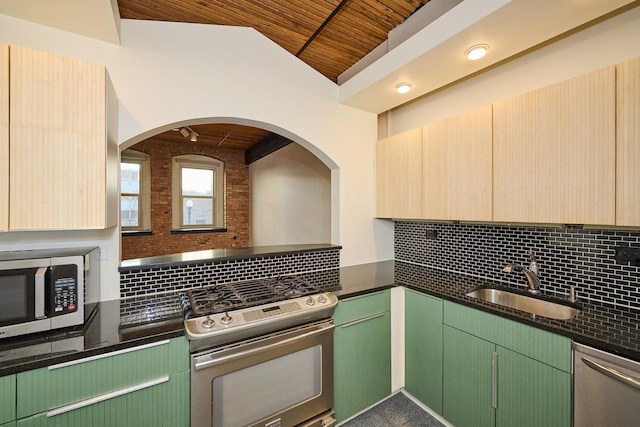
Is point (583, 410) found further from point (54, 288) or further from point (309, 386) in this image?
point (54, 288)

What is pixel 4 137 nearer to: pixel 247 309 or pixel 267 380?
pixel 247 309

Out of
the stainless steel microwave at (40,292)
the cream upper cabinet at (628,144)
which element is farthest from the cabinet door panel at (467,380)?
the stainless steel microwave at (40,292)

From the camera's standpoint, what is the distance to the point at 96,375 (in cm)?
112

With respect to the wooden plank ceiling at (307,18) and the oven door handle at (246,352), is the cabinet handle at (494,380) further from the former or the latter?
the wooden plank ceiling at (307,18)

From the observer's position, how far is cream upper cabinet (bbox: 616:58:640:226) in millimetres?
1229

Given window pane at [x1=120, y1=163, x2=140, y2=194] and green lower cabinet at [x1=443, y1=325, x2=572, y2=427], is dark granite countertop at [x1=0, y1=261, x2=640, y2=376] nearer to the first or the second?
green lower cabinet at [x1=443, y1=325, x2=572, y2=427]

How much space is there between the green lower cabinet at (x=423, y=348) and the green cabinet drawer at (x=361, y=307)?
0.63 feet

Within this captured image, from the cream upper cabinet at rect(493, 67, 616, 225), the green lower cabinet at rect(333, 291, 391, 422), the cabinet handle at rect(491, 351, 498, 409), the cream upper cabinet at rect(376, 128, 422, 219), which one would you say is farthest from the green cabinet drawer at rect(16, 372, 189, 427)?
the cream upper cabinet at rect(493, 67, 616, 225)

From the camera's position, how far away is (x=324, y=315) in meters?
1.71

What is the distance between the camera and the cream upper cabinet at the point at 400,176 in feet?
7.34

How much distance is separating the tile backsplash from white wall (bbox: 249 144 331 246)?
1.63 meters

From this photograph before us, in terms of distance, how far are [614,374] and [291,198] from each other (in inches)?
153

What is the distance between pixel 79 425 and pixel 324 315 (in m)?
1.20

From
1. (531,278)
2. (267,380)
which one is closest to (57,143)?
(267,380)
